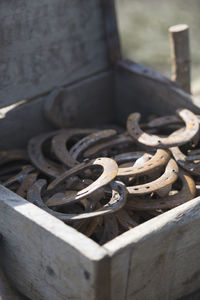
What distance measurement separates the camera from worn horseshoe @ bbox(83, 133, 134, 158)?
3.16 meters

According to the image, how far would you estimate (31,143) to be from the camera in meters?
3.36

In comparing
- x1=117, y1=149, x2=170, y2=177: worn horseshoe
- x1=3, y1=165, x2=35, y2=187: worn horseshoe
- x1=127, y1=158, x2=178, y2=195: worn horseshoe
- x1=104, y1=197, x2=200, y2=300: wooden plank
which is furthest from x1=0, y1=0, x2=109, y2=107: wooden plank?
x1=104, y1=197, x2=200, y2=300: wooden plank

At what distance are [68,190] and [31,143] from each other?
647 mm

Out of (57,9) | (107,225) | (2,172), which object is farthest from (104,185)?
(57,9)

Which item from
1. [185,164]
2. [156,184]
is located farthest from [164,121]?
[156,184]

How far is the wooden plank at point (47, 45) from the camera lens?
3.23 metres

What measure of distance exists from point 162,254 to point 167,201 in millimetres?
406

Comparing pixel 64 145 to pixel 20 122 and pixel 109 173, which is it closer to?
pixel 20 122

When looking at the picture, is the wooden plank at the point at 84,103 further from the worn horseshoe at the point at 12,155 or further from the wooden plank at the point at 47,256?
the wooden plank at the point at 47,256

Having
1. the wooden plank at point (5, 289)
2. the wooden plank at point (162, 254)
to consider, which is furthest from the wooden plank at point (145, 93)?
the wooden plank at point (5, 289)

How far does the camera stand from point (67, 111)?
144 inches

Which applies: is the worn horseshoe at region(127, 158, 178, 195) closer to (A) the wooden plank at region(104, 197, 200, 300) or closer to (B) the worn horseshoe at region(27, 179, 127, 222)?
(B) the worn horseshoe at region(27, 179, 127, 222)

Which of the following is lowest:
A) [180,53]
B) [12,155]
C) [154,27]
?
[154,27]

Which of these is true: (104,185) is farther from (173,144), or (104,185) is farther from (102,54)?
(102,54)
